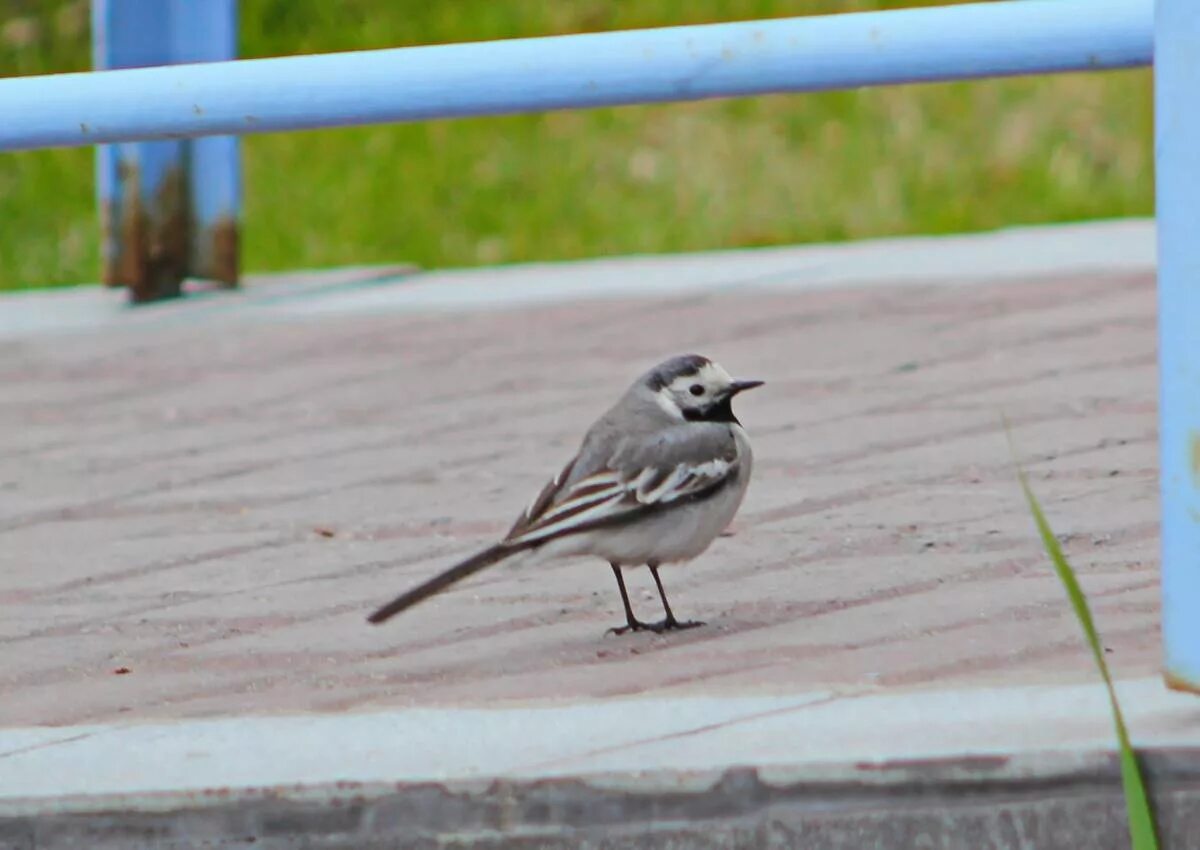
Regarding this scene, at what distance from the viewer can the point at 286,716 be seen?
3.29 metres

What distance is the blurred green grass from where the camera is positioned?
9438mm

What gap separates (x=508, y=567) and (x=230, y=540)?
0.97 metres

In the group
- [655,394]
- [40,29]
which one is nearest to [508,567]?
[655,394]

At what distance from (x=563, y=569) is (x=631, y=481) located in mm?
532

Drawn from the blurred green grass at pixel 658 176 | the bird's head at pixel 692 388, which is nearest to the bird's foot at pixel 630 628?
the bird's head at pixel 692 388

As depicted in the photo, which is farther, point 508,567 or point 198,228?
point 198,228

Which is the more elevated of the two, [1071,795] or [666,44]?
[666,44]

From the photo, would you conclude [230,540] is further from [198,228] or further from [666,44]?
[198,228]

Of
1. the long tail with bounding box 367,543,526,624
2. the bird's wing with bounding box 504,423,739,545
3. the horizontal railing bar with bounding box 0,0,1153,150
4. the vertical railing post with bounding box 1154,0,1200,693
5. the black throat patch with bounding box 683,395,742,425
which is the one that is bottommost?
the long tail with bounding box 367,543,526,624

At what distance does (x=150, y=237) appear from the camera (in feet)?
24.6

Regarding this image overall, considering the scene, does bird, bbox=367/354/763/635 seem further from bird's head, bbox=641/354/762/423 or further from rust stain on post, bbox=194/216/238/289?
rust stain on post, bbox=194/216/238/289

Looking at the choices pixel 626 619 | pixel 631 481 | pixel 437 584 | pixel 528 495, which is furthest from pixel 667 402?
pixel 528 495

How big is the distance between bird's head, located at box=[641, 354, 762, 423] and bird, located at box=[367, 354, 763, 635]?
59 mm

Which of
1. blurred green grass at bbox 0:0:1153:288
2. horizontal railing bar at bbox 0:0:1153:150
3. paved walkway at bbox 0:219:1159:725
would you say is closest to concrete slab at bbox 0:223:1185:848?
paved walkway at bbox 0:219:1159:725
